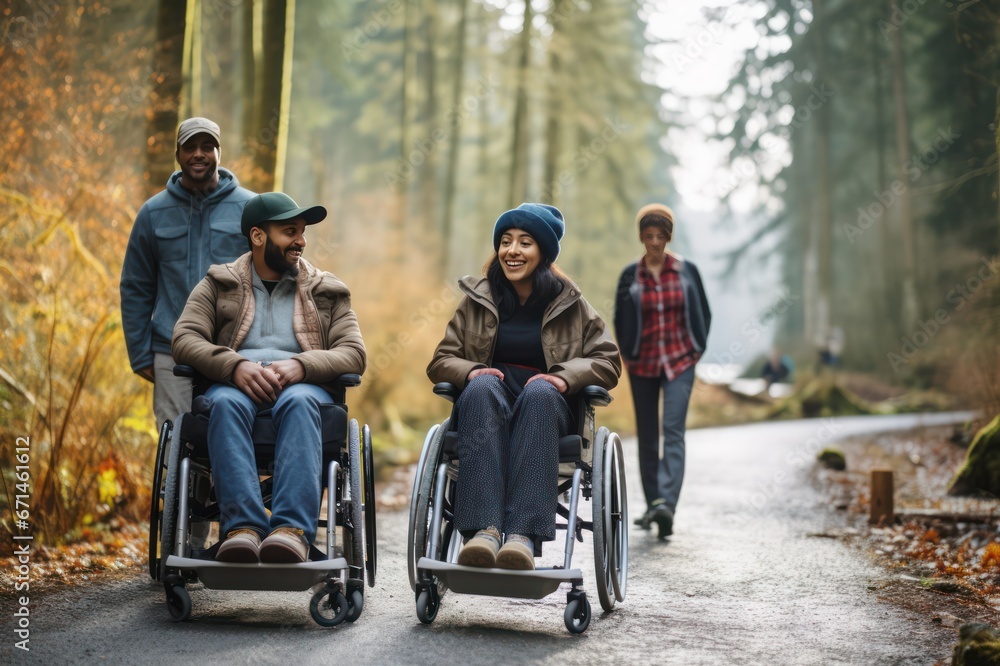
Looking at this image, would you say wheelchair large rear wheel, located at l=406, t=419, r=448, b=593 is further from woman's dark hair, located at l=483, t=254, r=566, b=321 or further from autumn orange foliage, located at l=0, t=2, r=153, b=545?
autumn orange foliage, located at l=0, t=2, r=153, b=545

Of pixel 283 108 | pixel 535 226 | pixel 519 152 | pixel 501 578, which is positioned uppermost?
pixel 519 152

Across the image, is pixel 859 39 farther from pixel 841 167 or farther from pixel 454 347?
pixel 454 347

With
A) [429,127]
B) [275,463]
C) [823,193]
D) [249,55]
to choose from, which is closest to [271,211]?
[275,463]

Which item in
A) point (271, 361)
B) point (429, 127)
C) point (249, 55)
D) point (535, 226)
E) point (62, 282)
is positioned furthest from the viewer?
point (429, 127)

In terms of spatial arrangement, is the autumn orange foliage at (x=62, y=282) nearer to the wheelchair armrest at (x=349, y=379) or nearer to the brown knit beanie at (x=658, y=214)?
the wheelchair armrest at (x=349, y=379)

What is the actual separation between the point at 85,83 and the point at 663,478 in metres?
4.78

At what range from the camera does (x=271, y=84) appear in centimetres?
880

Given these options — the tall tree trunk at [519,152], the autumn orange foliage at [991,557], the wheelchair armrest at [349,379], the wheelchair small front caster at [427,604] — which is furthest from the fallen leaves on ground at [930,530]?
the tall tree trunk at [519,152]

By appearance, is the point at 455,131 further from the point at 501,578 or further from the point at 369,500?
the point at 501,578

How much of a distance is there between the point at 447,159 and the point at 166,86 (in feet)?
56.9

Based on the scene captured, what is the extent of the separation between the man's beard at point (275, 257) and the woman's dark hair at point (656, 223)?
2895mm

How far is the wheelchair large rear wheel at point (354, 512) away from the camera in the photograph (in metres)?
4.03

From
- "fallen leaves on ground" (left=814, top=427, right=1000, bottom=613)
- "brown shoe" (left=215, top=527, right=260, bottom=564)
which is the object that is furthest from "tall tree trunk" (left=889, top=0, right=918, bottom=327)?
"brown shoe" (left=215, top=527, right=260, bottom=564)

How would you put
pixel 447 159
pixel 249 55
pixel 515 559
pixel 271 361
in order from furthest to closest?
1. pixel 447 159
2. pixel 249 55
3. pixel 271 361
4. pixel 515 559
